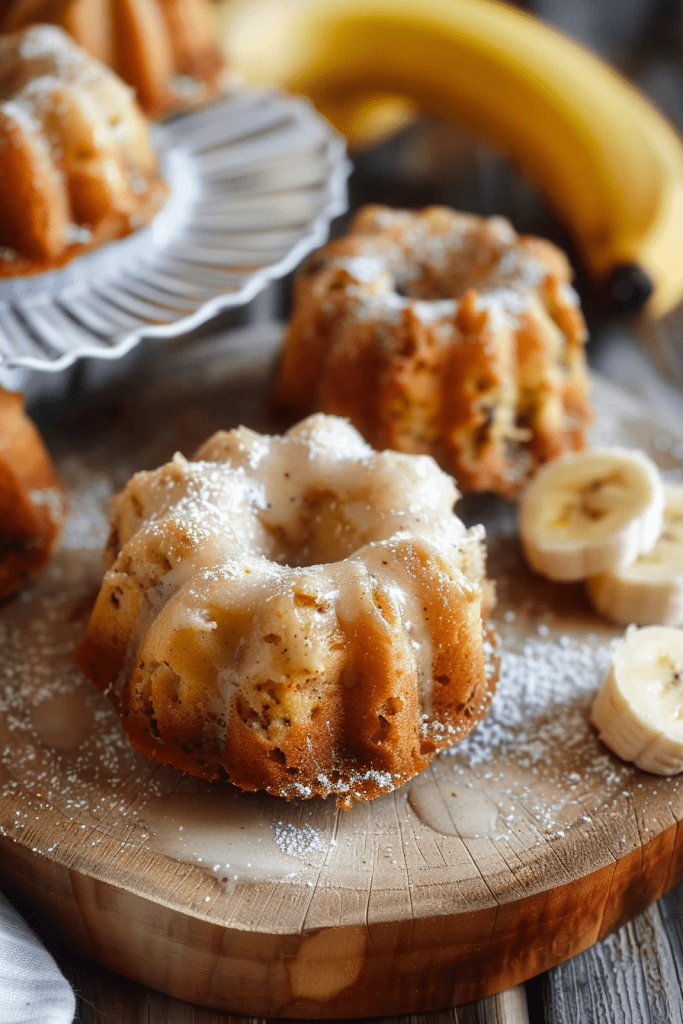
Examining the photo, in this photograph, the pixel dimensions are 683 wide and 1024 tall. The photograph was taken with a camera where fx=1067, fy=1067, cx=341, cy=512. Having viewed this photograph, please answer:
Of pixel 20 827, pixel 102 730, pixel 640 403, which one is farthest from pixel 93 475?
pixel 640 403

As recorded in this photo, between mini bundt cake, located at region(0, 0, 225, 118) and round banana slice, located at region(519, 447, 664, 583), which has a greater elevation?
mini bundt cake, located at region(0, 0, 225, 118)

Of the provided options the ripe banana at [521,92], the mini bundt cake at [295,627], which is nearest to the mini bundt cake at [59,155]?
the mini bundt cake at [295,627]

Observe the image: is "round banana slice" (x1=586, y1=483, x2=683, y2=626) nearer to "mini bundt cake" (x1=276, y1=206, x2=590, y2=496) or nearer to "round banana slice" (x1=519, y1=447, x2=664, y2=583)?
"round banana slice" (x1=519, y1=447, x2=664, y2=583)

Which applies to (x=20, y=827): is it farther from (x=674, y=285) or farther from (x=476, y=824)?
(x=674, y=285)

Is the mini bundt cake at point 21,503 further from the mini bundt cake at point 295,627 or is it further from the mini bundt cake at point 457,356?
the mini bundt cake at point 457,356

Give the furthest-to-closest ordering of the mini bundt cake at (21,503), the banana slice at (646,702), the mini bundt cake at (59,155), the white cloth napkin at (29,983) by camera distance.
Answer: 1. the mini bundt cake at (21,503)
2. the mini bundt cake at (59,155)
3. the banana slice at (646,702)
4. the white cloth napkin at (29,983)

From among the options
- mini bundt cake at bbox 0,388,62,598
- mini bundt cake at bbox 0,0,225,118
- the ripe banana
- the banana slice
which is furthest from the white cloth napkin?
the ripe banana

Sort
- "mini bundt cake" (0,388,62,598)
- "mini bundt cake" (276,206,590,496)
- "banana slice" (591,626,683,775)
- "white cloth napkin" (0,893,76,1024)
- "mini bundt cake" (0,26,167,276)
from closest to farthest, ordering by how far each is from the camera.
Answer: "white cloth napkin" (0,893,76,1024), "banana slice" (591,626,683,775), "mini bundt cake" (0,26,167,276), "mini bundt cake" (0,388,62,598), "mini bundt cake" (276,206,590,496)
